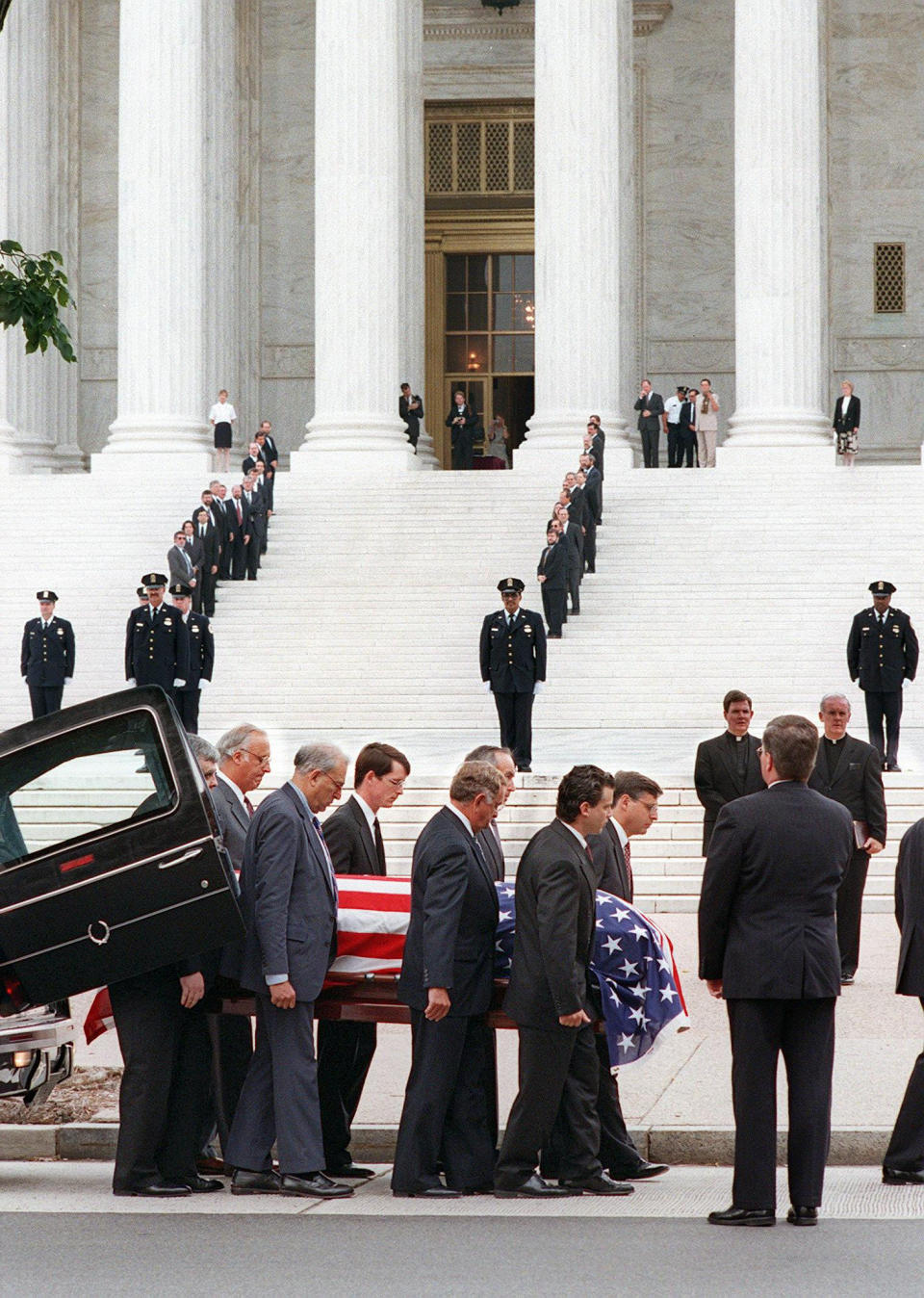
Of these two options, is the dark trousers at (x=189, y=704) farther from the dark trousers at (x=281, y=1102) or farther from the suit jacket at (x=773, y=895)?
the suit jacket at (x=773, y=895)

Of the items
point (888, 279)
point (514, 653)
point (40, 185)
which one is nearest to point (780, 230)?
point (888, 279)

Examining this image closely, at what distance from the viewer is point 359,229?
32.6 metres

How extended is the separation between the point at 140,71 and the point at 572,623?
12.7 m

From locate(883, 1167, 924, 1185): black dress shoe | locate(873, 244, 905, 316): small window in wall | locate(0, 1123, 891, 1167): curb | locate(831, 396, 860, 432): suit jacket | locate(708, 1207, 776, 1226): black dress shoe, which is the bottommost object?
locate(0, 1123, 891, 1167): curb

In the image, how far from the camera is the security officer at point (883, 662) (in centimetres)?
1958

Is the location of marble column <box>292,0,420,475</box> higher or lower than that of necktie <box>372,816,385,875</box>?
higher

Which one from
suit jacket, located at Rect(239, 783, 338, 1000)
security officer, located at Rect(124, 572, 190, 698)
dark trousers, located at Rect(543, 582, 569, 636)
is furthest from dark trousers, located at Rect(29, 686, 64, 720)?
suit jacket, located at Rect(239, 783, 338, 1000)

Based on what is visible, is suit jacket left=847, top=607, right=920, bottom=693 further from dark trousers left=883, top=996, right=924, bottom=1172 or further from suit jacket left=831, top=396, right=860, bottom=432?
suit jacket left=831, top=396, right=860, bottom=432

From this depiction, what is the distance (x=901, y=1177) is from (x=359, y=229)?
25791mm

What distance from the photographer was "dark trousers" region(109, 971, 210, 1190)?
27.5ft

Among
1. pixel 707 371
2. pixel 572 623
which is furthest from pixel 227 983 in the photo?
pixel 707 371

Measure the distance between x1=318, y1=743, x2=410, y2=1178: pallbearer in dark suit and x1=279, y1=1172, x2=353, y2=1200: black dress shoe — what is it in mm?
378

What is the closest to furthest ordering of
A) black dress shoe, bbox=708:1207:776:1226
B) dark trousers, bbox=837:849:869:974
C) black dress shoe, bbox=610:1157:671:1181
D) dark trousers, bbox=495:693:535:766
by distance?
black dress shoe, bbox=708:1207:776:1226 < black dress shoe, bbox=610:1157:671:1181 < dark trousers, bbox=837:849:869:974 < dark trousers, bbox=495:693:535:766

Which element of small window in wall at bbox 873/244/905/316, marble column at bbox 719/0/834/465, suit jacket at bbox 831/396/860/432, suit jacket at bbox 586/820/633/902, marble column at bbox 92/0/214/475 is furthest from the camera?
small window in wall at bbox 873/244/905/316
